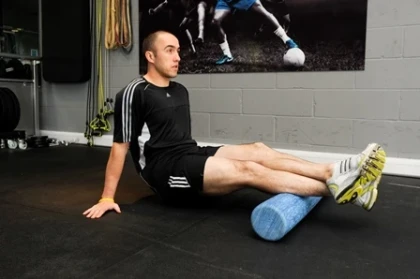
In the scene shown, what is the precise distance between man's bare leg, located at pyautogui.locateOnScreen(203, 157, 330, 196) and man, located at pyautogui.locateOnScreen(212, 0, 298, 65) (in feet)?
6.18

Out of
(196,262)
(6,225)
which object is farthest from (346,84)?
(6,225)


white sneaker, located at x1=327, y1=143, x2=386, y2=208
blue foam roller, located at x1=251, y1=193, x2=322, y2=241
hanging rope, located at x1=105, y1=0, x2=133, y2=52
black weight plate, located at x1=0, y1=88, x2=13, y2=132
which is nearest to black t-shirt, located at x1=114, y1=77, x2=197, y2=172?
blue foam roller, located at x1=251, y1=193, x2=322, y2=241

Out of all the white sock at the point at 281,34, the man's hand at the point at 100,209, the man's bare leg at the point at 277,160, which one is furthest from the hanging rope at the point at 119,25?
the man's hand at the point at 100,209

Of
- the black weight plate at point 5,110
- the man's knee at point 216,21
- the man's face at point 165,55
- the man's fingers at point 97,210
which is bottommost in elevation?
the man's fingers at point 97,210

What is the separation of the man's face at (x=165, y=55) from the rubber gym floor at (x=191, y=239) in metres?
0.76

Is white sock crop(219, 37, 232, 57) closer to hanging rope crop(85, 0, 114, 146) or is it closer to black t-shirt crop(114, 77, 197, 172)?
hanging rope crop(85, 0, 114, 146)

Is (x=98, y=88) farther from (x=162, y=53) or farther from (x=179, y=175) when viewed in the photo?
(x=179, y=175)

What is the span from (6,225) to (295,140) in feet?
7.95

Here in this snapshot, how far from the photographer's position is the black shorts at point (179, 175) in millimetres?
1946

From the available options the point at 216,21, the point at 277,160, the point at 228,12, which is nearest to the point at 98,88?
the point at 216,21

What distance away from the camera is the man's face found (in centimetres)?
210

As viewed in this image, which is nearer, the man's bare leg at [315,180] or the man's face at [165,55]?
the man's bare leg at [315,180]

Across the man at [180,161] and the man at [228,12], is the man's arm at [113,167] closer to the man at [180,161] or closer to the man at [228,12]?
the man at [180,161]

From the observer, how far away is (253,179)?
1.87 meters
